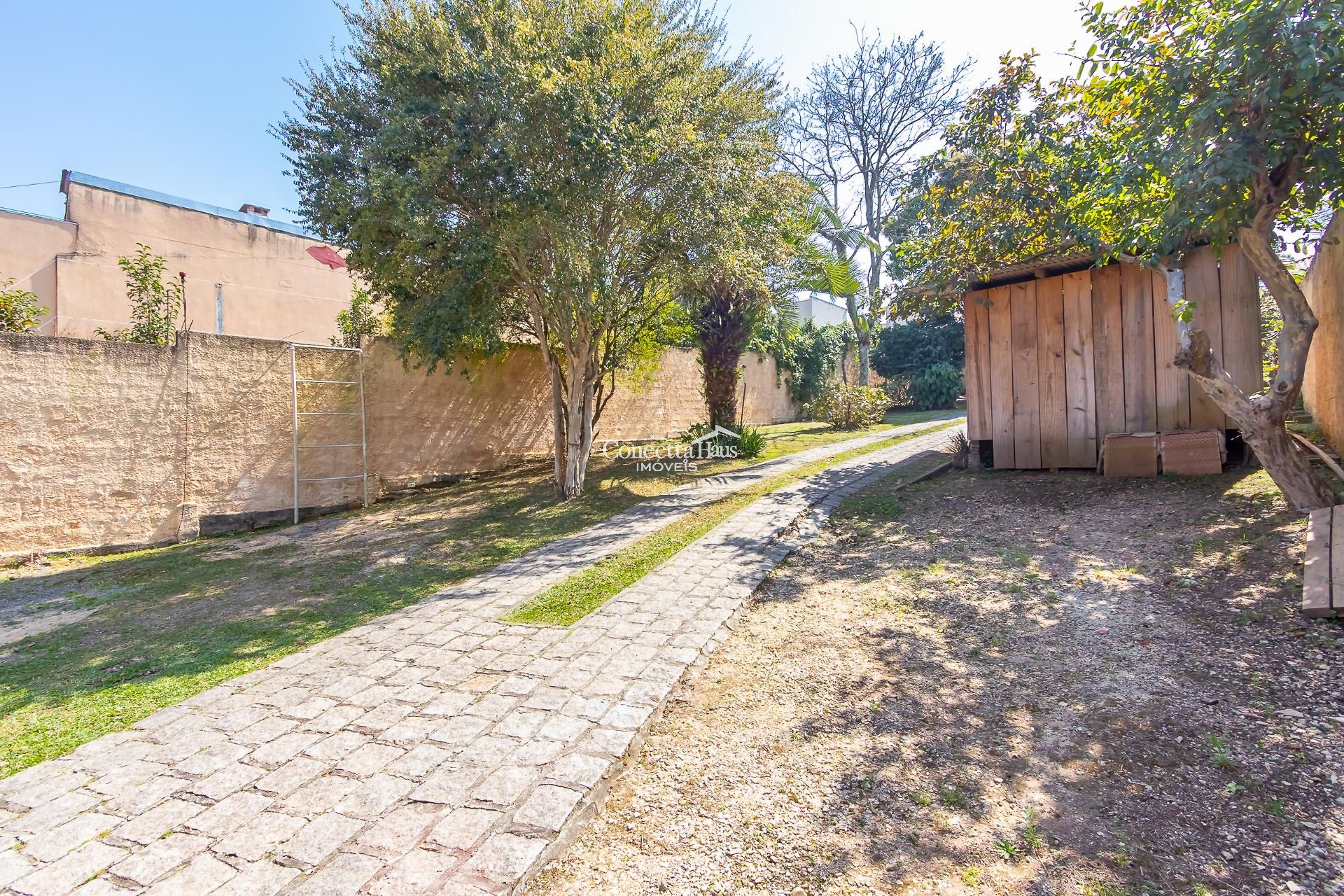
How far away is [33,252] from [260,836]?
13.5 meters

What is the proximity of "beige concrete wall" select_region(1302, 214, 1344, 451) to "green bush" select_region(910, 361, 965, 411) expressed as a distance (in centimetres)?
1327

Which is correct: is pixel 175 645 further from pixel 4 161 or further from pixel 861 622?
pixel 4 161

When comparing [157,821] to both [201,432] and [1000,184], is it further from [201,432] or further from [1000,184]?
[1000,184]

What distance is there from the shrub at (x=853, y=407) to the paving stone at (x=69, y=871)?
14653 millimetres

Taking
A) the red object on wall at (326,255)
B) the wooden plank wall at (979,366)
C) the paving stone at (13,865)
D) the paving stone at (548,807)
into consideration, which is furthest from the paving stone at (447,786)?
the red object on wall at (326,255)

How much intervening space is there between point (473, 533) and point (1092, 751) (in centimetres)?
598

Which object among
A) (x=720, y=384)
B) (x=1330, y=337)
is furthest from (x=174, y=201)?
(x=1330, y=337)

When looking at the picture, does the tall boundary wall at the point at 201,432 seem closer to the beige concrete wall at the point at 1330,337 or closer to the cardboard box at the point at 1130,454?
the cardboard box at the point at 1130,454

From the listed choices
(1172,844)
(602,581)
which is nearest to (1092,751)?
(1172,844)

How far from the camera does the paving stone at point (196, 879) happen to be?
71.7 inches

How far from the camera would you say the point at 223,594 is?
511cm

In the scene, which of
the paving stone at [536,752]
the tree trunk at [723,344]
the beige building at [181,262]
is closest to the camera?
the paving stone at [536,752]

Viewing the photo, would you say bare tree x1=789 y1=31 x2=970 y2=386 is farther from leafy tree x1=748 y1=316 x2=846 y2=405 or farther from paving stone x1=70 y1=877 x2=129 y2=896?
paving stone x1=70 y1=877 x2=129 y2=896

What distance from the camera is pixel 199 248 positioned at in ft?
40.3
